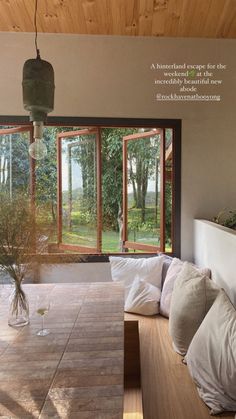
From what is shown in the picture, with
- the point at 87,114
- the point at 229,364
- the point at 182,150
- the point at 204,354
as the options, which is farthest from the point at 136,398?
the point at 87,114

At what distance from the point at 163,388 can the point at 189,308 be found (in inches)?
18.0

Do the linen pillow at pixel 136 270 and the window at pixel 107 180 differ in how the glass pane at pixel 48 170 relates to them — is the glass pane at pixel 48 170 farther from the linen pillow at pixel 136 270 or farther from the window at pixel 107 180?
the linen pillow at pixel 136 270

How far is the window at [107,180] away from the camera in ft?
10.5

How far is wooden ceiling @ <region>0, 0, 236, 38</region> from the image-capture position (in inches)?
108

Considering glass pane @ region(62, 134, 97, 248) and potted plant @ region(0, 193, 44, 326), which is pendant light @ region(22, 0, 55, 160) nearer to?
potted plant @ region(0, 193, 44, 326)

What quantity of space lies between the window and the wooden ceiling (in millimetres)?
858

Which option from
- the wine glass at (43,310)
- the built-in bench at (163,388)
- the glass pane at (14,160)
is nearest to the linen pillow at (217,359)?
the built-in bench at (163,388)

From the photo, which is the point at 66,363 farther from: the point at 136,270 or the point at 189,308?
the point at 136,270

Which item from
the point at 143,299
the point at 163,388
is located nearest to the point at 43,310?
the point at 163,388

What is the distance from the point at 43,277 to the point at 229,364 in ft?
6.94

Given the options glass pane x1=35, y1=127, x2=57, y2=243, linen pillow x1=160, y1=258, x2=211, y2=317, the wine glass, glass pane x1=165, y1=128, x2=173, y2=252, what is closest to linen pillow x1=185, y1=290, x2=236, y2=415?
the wine glass

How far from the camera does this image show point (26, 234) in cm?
159

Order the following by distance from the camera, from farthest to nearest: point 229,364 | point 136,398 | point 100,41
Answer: point 100,41 < point 136,398 < point 229,364

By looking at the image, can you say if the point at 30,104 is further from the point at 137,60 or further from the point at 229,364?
the point at 137,60
